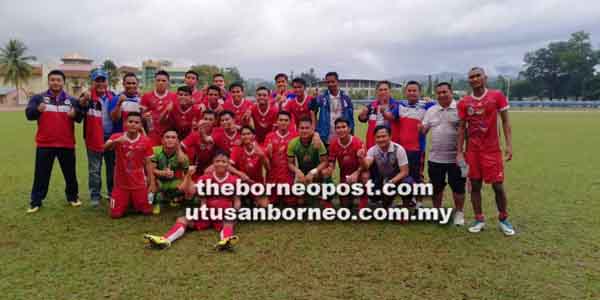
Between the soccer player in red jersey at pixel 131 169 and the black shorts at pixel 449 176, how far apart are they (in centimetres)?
386

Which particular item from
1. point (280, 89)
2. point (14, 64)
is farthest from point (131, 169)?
point (14, 64)

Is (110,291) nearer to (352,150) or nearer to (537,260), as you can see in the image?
(352,150)

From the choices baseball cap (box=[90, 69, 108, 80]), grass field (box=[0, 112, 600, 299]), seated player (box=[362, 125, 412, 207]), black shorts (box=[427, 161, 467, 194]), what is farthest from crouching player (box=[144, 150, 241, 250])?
black shorts (box=[427, 161, 467, 194])

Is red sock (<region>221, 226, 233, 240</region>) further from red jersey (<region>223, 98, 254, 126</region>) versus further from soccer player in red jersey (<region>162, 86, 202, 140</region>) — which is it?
soccer player in red jersey (<region>162, 86, 202, 140</region>)

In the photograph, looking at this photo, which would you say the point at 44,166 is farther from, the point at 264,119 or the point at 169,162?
the point at 264,119

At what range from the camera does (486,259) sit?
4.01 metres

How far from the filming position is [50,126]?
5.52 m

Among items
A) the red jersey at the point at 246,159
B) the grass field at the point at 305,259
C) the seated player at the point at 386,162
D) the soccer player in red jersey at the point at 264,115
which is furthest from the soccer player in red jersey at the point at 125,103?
the seated player at the point at 386,162

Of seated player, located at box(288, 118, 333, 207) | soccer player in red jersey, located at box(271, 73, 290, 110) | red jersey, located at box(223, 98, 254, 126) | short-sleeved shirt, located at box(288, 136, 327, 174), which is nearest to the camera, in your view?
seated player, located at box(288, 118, 333, 207)

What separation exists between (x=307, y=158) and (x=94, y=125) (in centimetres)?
320

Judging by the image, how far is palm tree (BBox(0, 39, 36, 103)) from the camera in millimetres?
→ 59312

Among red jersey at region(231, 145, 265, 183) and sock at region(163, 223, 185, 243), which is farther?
red jersey at region(231, 145, 265, 183)

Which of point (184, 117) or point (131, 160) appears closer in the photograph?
point (131, 160)

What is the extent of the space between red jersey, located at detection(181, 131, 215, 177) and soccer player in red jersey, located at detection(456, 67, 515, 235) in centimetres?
366
